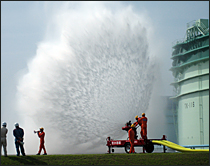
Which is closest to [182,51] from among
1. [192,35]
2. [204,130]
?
[192,35]

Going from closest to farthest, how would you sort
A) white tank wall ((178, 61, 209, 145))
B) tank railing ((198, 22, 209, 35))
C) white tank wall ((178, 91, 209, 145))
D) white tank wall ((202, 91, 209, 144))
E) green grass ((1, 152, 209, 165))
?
green grass ((1, 152, 209, 165))
white tank wall ((202, 91, 209, 144))
white tank wall ((178, 91, 209, 145))
white tank wall ((178, 61, 209, 145))
tank railing ((198, 22, 209, 35))

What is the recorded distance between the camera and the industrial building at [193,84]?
110 feet

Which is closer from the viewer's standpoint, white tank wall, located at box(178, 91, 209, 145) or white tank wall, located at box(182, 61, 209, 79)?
white tank wall, located at box(178, 91, 209, 145)

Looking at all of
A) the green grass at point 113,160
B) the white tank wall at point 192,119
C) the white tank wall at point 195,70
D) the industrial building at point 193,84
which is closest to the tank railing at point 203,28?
the industrial building at point 193,84

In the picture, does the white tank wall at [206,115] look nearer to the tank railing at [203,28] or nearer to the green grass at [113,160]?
the tank railing at [203,28]

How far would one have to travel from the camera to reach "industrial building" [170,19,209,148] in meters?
33.4

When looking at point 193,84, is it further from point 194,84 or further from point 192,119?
point 192,119

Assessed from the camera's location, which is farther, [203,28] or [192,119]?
[203,28]

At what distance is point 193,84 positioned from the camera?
116 feet

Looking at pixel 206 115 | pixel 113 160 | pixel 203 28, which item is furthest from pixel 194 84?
pixel 113 160

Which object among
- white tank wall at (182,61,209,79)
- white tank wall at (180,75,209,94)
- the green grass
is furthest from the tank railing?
the green grass

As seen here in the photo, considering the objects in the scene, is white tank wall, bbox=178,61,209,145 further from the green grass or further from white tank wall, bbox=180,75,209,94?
the green grass

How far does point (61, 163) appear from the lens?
12844mm

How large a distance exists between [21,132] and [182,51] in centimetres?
2770
